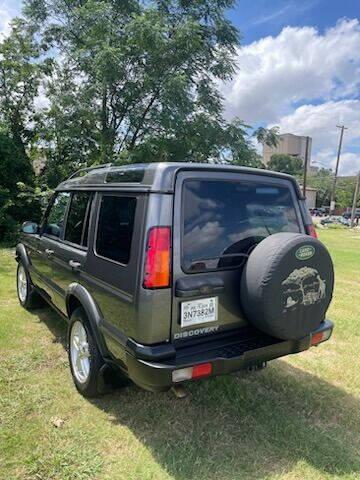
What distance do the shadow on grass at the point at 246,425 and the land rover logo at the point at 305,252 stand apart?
4.28 feet

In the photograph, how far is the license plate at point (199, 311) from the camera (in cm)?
236

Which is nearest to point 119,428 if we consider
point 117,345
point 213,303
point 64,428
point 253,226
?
point 64,428

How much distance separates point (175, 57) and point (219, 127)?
8.64 feet

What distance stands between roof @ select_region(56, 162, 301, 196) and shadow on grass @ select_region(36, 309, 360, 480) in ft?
5.68

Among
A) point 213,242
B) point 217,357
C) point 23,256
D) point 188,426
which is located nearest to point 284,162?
point 23,256

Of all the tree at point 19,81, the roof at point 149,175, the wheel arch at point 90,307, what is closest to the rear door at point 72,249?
the wheel arch at point 90,307

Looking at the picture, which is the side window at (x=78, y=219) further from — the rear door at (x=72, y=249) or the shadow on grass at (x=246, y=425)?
the shadow on grass at (x=246, y=425)

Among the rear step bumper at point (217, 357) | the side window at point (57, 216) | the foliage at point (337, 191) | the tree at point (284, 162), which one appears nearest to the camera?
the rear step bumper at point (217, 357)

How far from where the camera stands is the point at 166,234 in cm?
232

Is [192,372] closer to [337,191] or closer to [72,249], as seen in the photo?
[72,249]

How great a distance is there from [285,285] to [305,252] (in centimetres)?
27

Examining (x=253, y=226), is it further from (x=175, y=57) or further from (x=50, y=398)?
(x=175, y=57)

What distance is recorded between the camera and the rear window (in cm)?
246

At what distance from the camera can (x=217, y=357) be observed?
7.77ft
